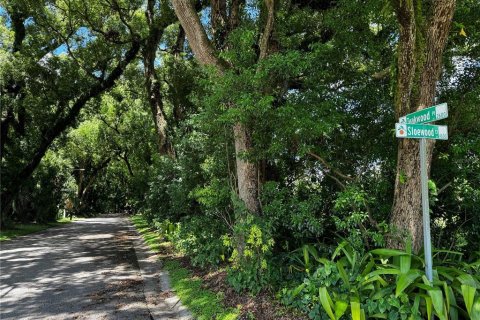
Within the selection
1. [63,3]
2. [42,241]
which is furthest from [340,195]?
[63,3]

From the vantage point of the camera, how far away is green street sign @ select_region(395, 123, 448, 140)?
3478 millimetres

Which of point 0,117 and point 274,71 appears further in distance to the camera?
point 0,117

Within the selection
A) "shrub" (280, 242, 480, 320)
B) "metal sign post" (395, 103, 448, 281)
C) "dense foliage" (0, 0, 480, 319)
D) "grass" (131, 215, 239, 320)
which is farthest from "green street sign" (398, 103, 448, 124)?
"grass" (131, 215, 239, 320)

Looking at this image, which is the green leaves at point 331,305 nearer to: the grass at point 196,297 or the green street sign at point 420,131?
the grass at point 196,297

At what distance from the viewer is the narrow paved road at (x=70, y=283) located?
557 centimetres

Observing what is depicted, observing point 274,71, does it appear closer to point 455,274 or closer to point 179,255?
point 455,274

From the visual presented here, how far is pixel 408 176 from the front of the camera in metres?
4.43

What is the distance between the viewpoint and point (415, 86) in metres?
4.46

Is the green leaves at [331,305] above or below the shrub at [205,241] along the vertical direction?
below

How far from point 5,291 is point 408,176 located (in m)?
6.80

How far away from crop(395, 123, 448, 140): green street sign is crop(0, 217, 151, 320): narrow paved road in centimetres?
413

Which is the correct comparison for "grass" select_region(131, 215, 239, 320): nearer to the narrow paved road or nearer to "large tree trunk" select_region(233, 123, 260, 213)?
the narrow paved road

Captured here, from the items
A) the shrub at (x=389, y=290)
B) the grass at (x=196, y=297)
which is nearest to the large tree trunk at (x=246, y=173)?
the grass at (x=196, y=297)

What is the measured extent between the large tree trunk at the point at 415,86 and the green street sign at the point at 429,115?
2.80ft
